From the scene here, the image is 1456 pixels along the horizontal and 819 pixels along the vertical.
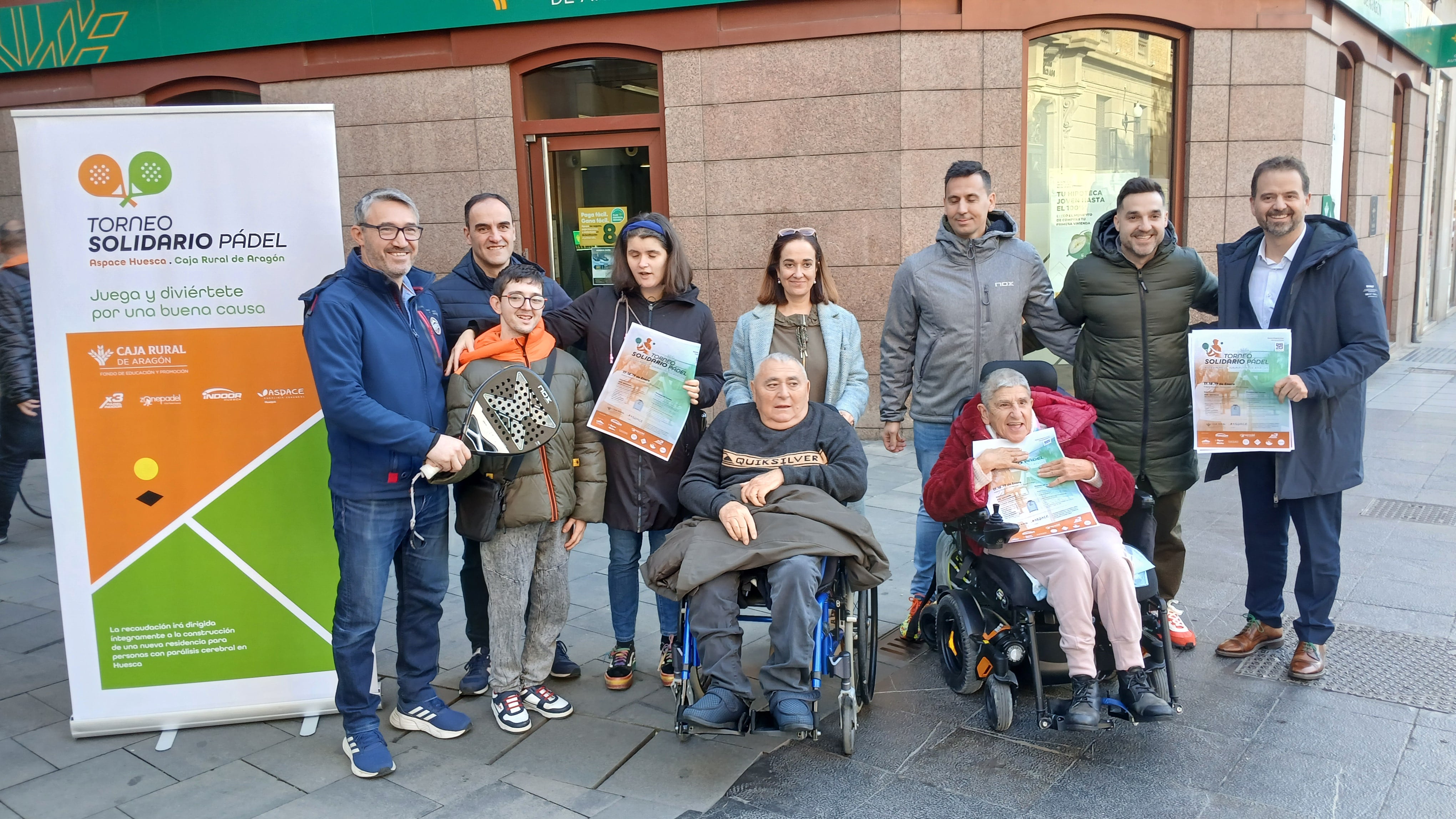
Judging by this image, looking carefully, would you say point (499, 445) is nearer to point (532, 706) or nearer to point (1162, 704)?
point (532, 706)

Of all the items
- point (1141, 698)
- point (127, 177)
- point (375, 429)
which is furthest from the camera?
point (127, 177)

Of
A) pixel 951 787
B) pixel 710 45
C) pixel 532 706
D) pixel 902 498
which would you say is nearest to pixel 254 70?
pixel 710 45

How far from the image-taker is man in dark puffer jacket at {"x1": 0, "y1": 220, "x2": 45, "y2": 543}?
20.6ft

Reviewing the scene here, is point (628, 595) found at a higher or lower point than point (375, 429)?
lower

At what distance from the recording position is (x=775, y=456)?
4039mm

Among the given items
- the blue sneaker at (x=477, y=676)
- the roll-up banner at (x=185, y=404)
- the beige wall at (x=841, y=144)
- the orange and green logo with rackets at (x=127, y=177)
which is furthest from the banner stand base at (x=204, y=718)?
the beige wall at (x=841, y=144)

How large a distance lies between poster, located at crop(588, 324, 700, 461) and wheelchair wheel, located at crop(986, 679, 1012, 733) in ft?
5.06

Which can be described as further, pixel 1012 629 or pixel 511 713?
pixel 511 713

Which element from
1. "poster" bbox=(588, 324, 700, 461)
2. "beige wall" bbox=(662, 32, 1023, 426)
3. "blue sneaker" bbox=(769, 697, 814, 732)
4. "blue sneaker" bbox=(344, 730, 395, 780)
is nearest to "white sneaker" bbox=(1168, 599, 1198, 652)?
"blue sneaker" bbox=(769, 697, 814, 732)

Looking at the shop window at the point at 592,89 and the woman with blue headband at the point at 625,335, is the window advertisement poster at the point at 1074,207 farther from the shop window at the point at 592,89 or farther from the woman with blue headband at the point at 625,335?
the woman with blue headband at the point at 625,335

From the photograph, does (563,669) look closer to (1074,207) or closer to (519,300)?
(519,300)

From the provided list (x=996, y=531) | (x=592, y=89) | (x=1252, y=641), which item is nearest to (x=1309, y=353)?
(x=1252, y=641)

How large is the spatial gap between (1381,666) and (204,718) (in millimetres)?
4829

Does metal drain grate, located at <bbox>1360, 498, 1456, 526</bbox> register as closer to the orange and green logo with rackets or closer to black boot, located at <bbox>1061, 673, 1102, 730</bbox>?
black boot, located at <bbox>1061, 673, 1102, 730</bbox>
